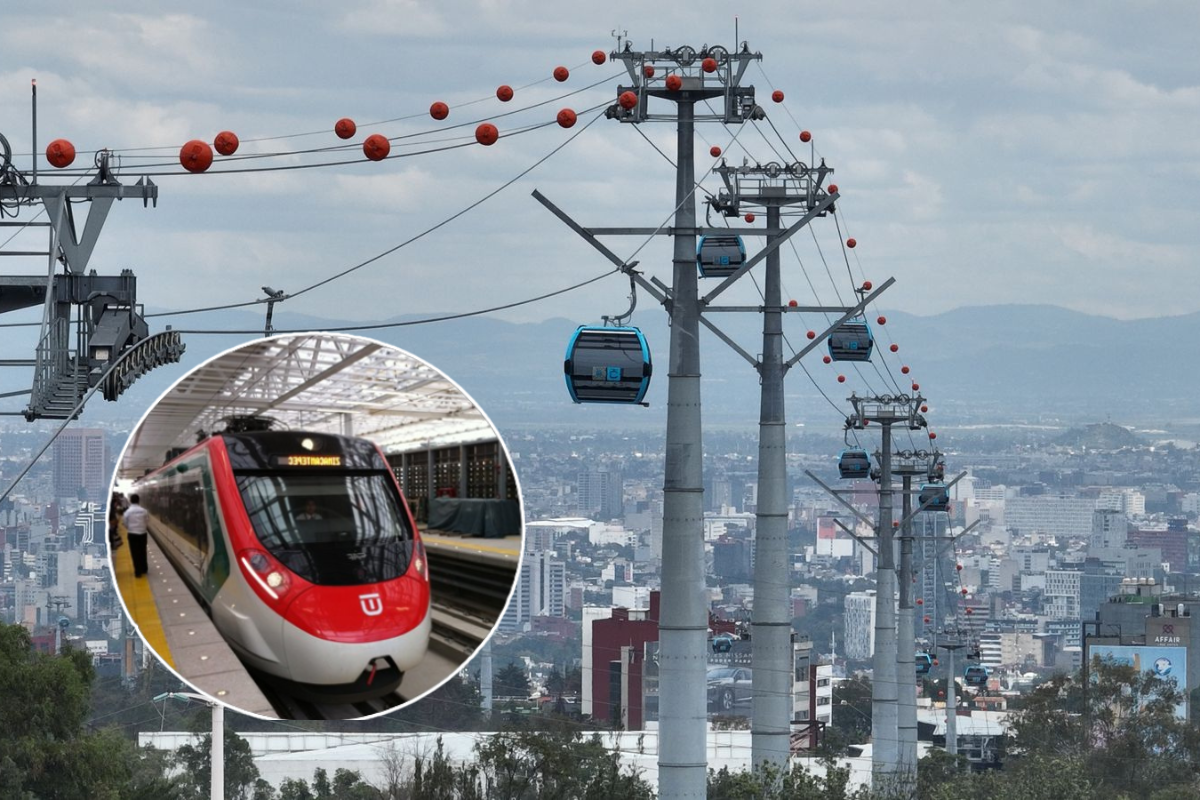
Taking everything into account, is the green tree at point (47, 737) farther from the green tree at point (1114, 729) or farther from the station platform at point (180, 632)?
the green tree at point (1114, 729)

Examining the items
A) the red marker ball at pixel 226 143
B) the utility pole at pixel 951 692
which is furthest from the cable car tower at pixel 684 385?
the utility pole at pixel 951 692

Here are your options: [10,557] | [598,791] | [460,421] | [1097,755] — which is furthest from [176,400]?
[10,557]

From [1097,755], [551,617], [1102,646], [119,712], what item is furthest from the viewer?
[551,617]

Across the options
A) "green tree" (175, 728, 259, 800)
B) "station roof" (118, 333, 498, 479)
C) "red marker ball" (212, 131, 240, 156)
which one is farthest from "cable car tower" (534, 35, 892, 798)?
"green tree" (175, 728, 259, 800)

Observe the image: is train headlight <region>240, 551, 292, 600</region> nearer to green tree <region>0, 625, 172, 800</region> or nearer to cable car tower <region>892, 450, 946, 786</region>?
green tree <region>0, 625, 172, 800</region>

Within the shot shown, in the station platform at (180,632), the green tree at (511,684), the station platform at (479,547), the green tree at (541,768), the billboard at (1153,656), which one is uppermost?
the station platform at (479,547)

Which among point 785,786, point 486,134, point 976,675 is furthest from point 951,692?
point 486,134

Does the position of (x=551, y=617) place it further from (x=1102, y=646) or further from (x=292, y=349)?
(x=292, y=349)
